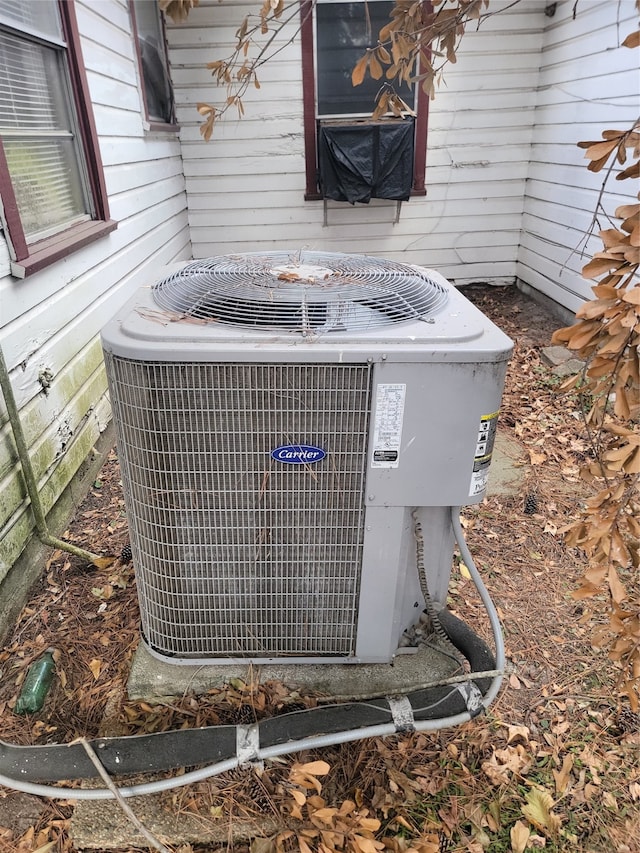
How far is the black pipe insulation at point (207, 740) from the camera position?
1.54 meters

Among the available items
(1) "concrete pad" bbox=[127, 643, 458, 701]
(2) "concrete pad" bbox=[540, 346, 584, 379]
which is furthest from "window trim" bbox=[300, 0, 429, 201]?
(1) "concrete pad" bbox=[127, 643, 458, 701]

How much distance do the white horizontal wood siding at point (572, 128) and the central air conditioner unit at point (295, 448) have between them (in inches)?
115

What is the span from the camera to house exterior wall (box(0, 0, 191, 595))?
2.26 metres

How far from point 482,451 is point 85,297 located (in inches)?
96.3

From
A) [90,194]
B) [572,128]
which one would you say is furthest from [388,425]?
[572,128]

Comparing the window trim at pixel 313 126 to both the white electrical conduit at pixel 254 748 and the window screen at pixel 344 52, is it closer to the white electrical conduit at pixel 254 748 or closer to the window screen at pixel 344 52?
the window screen at pixel 344 52

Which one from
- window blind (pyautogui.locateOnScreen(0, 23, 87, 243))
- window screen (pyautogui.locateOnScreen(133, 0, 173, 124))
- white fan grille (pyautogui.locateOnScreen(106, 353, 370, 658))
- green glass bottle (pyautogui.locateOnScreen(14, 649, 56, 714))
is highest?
window screen (pyautogui.locateOnScreen(133, 0, 173, 124))

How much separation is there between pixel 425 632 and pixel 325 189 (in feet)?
15.2

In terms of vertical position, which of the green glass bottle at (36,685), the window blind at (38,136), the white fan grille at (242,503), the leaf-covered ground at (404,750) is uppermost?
the window blind at (38,136)

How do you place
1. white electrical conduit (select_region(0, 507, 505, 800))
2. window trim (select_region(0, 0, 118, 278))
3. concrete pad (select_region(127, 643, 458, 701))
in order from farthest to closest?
window trim (select_region(0, 0, 118, 278))
concrete pad (select_region(127, 643, 458, 701))
white electrical conduit (select_region(0, 507, 505, 800))

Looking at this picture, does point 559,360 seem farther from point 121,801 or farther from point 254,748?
point 121,801

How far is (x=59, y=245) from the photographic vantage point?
266 centimetres

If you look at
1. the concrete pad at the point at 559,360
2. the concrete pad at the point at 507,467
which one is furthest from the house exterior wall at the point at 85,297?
the concrete pad at the point at 559,360

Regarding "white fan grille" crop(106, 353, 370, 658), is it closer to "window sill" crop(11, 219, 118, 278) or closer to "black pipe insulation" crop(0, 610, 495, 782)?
"black pipe insulation" crop(0, 610, 495, 782)
